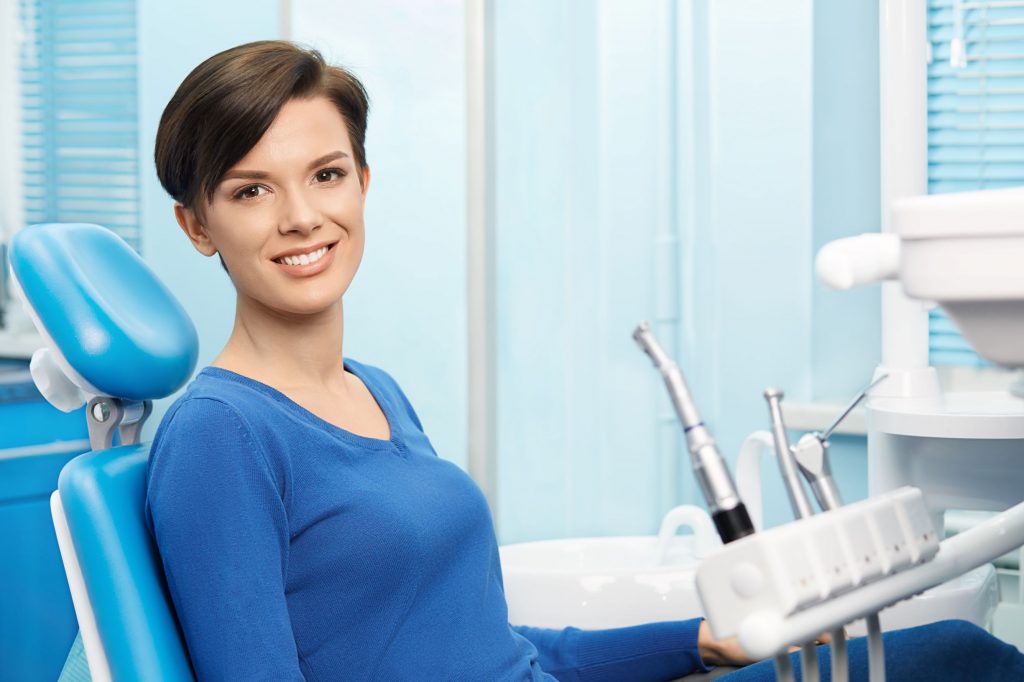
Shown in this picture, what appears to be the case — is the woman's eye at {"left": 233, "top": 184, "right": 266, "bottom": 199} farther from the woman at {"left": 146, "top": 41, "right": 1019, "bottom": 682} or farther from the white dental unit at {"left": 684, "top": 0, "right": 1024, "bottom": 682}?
the white dental unit at {"left": 684, "top": 0, "right": 1024, "bottom": 682}

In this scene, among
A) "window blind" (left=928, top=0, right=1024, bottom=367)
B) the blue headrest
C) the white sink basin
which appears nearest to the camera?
the blue headrest

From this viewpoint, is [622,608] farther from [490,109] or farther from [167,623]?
[490,109]

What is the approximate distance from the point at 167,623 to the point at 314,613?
0.12m

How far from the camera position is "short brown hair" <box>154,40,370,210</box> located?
3.39 feet

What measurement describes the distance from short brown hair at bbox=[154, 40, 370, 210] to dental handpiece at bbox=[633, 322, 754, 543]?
0.52 m

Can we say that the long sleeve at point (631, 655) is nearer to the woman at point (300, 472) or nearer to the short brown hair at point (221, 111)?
the woman at point (300, 472)

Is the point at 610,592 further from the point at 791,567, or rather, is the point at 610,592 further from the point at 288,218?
the point at 791,567

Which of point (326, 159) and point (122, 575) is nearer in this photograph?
point (122, 575)

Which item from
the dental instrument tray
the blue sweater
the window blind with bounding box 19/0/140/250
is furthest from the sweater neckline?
the window blind with bounding box 19/0/140/250

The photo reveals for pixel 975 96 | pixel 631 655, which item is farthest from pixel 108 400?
pixel 975 96

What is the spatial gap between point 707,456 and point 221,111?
0.58 meters

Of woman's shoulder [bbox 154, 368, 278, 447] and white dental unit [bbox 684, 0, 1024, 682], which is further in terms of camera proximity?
woman's shoulder [bbox 154, 368, 278, 447]

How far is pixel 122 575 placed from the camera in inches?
36.4

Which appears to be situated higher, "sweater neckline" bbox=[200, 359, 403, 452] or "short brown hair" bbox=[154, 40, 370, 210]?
"short brown hair" bbox=[154, 40, 370, 210]
